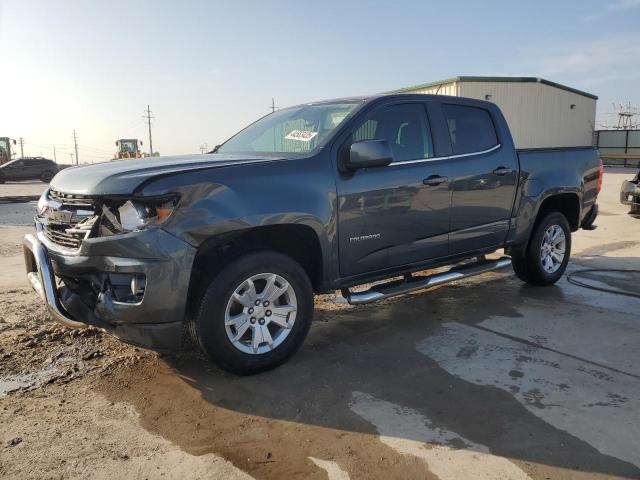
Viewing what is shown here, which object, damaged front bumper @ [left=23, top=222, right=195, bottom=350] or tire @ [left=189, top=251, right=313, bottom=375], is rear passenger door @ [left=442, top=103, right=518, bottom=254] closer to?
tire @ [left=189, top=251, right=313, bottom=375]

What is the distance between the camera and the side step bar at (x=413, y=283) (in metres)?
4.11

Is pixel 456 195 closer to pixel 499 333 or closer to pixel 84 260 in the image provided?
pixel 499 333

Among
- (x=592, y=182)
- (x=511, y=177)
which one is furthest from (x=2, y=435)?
(x=592, y=182)

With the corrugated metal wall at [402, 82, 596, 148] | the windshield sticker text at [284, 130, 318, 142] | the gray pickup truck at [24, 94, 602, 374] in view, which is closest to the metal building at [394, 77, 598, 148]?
the corrugated metal wall at [402, 82, 596, 148]

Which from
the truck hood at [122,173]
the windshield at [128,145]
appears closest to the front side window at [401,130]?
the truck hood at [122,173]

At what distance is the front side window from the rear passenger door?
1.06ft

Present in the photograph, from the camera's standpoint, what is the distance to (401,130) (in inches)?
177

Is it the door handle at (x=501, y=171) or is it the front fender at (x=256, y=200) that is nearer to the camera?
the front fender at (x=256, y=200)

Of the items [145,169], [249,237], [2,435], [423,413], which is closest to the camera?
[2,435]

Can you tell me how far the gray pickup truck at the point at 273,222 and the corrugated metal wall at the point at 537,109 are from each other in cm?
2325

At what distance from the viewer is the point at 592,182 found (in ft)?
20.5

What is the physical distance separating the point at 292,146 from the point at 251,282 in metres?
1.31

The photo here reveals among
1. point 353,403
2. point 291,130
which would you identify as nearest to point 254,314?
point 353,403

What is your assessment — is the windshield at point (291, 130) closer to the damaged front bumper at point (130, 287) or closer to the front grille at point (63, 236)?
the damaged front bumper at point (130, 287)
